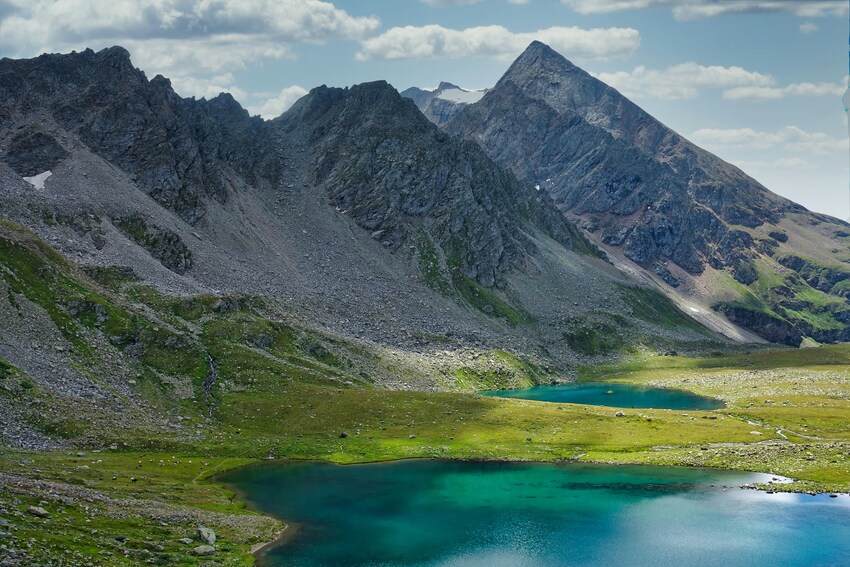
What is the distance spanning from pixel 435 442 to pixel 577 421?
2807 centimetres

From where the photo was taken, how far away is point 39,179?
18700 cm

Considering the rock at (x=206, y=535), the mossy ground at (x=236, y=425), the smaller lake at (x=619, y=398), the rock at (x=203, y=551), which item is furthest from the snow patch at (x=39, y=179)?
the rock at (x=203, y=551)

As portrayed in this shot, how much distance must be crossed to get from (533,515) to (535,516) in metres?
0.41

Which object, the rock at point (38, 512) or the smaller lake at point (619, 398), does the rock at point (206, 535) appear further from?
the smaller lake at point (619, 398)

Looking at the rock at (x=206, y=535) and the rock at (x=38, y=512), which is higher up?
the rock at (x=38, y=512)

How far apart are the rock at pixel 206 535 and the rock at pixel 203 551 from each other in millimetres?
1581

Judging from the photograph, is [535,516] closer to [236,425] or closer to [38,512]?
[38,512]

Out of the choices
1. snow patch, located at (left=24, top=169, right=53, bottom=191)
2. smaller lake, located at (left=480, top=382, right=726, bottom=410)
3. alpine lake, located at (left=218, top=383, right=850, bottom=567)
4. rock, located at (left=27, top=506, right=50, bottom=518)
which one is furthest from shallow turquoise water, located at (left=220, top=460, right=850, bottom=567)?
Answer: snow patch, located at (left=24, top=169, right=53, bottom=191)

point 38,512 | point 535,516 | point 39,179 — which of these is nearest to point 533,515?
point 535,516

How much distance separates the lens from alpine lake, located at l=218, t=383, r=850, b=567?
3034 inches

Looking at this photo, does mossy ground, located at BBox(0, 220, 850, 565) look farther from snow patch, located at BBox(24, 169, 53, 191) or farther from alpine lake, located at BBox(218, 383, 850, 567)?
snow patch, located at BBox(24, 169, 53, 191)

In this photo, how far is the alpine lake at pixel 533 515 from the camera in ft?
253

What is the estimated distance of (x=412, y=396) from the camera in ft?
470

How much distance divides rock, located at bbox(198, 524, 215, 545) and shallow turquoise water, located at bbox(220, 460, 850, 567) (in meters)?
5.02
